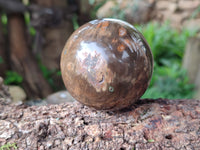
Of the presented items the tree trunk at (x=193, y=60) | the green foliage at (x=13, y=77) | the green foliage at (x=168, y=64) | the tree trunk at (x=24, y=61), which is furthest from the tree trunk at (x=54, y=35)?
the tree trunk at (x=193, y=60)

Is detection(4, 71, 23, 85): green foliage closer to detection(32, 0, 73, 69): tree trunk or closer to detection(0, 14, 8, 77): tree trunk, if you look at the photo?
detection(0, 14, 8, 77): tree trunk

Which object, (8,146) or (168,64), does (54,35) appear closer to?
(168,64)

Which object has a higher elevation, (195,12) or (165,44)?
(195,12)

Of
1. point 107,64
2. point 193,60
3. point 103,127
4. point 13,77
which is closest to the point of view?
point 107,64

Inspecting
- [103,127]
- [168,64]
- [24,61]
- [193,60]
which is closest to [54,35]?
[24,61]

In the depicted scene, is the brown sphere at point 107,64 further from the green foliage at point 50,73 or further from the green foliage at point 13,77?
the green foliage at point 50,73

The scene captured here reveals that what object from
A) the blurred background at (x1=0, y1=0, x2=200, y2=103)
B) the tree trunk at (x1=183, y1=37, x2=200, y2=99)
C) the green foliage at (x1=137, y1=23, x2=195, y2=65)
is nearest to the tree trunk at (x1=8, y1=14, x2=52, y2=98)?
the blurred background at (x1=0, y1=0, x2=200, y2=103)
